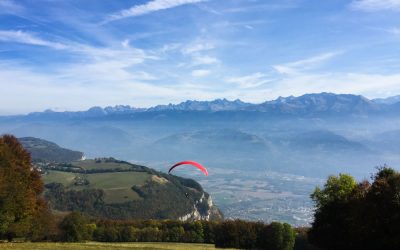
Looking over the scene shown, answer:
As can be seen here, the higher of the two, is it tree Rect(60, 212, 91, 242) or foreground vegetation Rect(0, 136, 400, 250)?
foreground vegetation Rect(0, 136, 400, 250)

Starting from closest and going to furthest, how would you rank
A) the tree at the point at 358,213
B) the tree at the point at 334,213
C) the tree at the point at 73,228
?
the tree at the point at 358,213 → the tree at the point at 334,213 → the tree at the point at 73,228

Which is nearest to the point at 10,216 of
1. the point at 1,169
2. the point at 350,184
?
the point at 1,169

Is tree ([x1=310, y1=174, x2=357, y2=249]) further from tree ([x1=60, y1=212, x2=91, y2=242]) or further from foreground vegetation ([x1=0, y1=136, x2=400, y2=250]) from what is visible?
tree ([x1=60, y1=212, x2=91, y2=242])

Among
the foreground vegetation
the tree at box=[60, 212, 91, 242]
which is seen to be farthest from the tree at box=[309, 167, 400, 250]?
the tree at box=[60, 212, 91, 242]

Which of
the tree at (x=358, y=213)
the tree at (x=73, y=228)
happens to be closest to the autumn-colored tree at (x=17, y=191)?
the tree at (x=73, y=228)

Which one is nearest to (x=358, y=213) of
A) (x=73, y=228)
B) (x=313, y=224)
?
(x=313, y=224)

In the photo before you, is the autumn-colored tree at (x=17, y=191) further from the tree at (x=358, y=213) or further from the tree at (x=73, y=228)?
the tree at (x=358, y=213)

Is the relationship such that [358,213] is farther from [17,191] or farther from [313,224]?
[17,191]

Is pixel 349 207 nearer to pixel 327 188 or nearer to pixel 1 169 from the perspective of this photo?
pixel 327 188
